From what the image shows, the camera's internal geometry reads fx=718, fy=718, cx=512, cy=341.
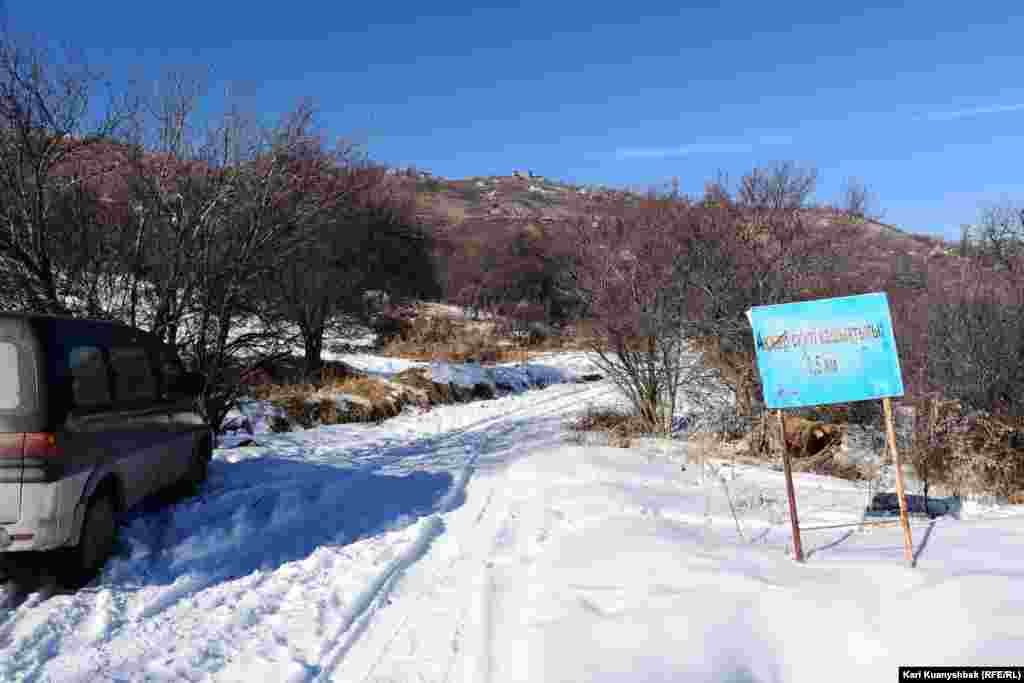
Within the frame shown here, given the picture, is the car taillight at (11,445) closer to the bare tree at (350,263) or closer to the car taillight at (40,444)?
the car taillight at (40,444)

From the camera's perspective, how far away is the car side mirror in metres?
6.87

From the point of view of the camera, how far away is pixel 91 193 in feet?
30.0

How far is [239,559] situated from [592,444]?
6159 millimetres

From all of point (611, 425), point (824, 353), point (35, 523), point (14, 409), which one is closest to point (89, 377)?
point (14, 409)

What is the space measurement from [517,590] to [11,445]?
11.0ft

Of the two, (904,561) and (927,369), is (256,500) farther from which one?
(927,369)

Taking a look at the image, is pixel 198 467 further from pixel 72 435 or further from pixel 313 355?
pixel 313 355

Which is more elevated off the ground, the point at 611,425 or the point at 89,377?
the point at 89,377

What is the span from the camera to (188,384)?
22.9 feet

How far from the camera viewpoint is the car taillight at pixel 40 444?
4406 millimetres

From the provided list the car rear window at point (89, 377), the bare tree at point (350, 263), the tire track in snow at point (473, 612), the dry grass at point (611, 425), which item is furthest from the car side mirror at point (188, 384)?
the dry grass at point (611, 425)

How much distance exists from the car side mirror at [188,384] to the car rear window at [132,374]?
0.43m

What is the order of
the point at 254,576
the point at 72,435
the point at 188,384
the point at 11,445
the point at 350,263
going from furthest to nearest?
1. the point at 350,263
2. the point at 188,384
3. the point at 254,576
4. the point at 72,435
5. the point at 11,445

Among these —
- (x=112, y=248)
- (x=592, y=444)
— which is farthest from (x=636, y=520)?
(x=112, y=248)
